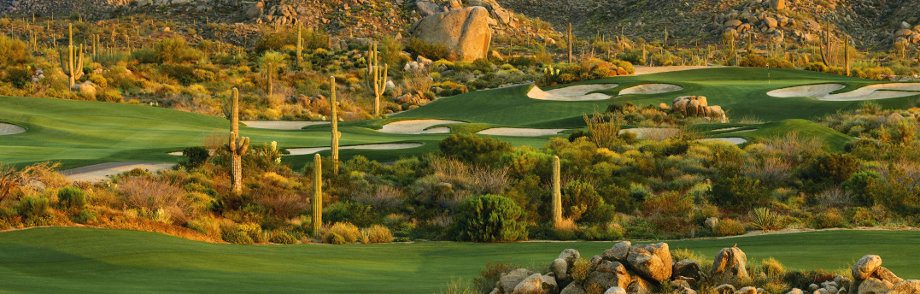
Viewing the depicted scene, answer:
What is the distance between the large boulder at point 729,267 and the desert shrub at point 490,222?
14.3 m

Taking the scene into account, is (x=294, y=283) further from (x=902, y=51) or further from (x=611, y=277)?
(x=902, y=51)

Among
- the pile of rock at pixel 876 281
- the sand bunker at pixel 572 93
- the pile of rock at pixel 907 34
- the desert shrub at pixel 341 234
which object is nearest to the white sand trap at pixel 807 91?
the sand bunker at pixel 572 93

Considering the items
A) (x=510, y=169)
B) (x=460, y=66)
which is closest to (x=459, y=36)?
(x=460, y=66)

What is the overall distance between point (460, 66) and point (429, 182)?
1801 inches

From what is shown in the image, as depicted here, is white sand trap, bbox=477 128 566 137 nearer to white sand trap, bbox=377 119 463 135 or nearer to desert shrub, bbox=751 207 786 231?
white sand trap, bbox=377 119 463 135

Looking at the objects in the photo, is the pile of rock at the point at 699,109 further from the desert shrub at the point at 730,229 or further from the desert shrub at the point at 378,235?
the desert shrub at the point at 378,235

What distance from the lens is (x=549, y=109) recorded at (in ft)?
193

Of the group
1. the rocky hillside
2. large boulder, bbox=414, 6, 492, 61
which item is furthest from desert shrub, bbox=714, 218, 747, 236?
the rocky hillside

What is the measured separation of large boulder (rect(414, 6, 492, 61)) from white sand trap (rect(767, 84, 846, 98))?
29.8 meters

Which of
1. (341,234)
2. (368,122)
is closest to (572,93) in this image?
(368,122)

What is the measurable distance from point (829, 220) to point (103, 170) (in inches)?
762

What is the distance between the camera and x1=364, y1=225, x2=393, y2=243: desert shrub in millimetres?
28328

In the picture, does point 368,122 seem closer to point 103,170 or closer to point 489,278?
point 103,170

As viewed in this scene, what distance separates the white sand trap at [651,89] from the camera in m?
63.5
